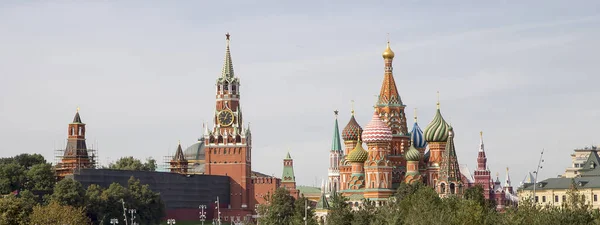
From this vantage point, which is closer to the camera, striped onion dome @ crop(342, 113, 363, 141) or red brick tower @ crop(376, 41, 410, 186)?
red brick tower @ crop(376, 41, 410, 186)

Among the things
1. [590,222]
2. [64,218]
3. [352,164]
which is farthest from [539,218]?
[352,164]

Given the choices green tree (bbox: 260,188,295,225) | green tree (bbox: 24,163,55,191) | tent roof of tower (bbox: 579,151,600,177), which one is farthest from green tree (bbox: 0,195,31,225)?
tent roof of tower (bbox: 579,151,600,177)

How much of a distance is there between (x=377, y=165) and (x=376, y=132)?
405 cm

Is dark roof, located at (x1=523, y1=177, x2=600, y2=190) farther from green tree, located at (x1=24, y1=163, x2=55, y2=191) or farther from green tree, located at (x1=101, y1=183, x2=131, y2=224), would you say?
green tree, located at (x1=24, y1=163, x2=55, y2=191)

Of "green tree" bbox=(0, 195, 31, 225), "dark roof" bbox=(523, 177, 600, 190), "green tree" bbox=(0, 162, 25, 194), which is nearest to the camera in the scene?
"green tree" bbox=(0, 195, 31, 225)

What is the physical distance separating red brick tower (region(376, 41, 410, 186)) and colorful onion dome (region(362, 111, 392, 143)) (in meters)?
4.62

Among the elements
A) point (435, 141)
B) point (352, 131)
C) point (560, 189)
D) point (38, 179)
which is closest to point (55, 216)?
point (38, 179)

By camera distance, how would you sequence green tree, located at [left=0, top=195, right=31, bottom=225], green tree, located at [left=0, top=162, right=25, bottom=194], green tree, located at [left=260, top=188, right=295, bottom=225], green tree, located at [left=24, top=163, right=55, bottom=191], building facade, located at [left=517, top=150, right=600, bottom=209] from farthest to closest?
green tree, located at [left=24, top=163, right=55, bottom=191] → green tree, located at [left=0, top=162, right=25, bottom=194] → building facade, located at [left=517, top=150, right=600, bottom=209] → green tree, located at [left=260, top=188, right=295, bottom=225] → green tree, located at [left=0, top=195, right=31, bottom=225]

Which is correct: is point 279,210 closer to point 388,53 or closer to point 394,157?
point 394,157

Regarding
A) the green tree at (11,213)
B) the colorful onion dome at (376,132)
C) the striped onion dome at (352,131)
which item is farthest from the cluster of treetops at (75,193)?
the green tree at (11,213)

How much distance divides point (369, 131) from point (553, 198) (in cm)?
2284

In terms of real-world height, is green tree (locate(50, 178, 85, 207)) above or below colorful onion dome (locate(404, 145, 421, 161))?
below

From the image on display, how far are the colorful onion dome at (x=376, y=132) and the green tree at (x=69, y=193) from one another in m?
33.8

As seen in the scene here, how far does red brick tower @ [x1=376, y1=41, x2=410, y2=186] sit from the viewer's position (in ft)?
604
